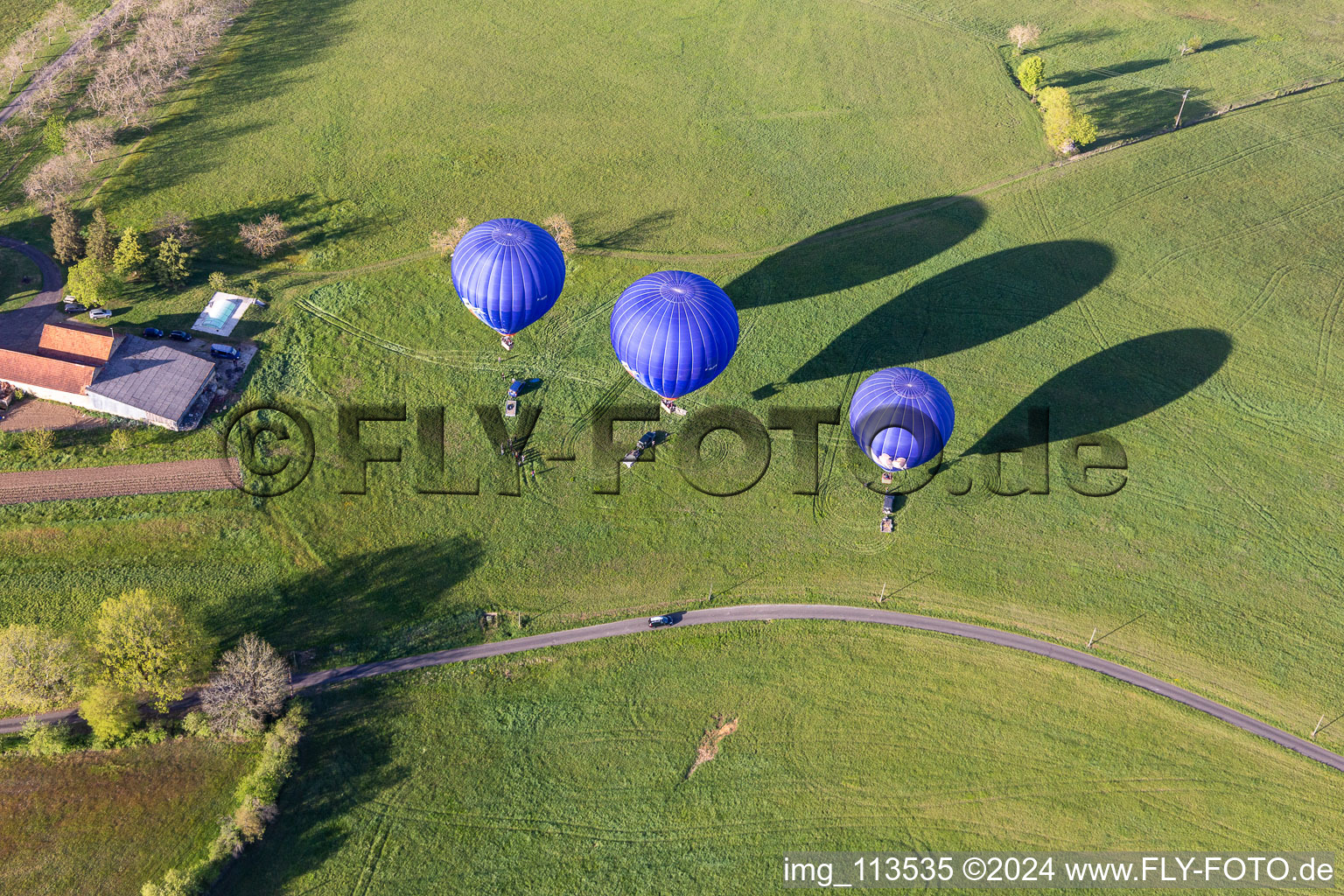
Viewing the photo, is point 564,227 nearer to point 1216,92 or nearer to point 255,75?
point 255,75

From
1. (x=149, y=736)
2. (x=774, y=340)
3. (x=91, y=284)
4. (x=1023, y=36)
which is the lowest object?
(x=149, y=736)

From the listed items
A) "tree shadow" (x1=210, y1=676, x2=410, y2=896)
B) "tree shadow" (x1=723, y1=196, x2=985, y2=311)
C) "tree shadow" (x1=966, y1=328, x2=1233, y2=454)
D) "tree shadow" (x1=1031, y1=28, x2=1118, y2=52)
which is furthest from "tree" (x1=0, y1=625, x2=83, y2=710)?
"tree shadow" (x1=1031, y1=28, x2=1118, y2=52)

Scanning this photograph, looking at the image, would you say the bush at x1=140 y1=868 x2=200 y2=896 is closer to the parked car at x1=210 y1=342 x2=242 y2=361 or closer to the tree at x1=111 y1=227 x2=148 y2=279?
the parked car at x1=210 y1=342 x2=242 y2=361

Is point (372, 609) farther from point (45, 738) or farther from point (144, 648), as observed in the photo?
point (45, 738)

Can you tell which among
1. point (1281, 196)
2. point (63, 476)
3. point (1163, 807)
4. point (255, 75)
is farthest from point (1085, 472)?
point (255, 75)

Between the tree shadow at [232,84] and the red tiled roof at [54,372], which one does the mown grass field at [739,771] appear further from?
the tree shadow at [232,84]

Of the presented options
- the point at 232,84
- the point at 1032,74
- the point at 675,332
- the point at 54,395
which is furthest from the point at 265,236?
the point at 1032,74
